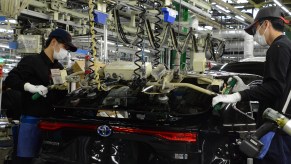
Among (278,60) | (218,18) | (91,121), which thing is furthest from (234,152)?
(218,18)

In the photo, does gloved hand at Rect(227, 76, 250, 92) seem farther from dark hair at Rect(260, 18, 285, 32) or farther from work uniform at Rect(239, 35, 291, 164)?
dark hair at Rect(260, 18, 285, 32)

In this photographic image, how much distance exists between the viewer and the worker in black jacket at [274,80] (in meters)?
2.50

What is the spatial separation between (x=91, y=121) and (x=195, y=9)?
4529 mm

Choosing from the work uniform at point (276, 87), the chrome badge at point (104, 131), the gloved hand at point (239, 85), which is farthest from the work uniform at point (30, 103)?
the work uniform at point (276, 87)

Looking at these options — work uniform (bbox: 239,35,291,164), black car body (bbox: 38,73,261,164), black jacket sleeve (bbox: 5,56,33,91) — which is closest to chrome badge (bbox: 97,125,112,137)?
black car body (bbox: 38,73,261,164)

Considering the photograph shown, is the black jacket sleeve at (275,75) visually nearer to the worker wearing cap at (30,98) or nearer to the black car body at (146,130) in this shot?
the black car body at (146,130)

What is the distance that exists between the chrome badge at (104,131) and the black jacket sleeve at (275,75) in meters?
1.13

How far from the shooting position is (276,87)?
2486 millimetres

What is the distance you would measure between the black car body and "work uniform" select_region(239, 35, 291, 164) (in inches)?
10.5

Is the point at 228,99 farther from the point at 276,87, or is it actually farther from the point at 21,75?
the point at 21,75

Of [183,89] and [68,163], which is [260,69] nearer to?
[183,89]

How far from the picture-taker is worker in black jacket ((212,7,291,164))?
2498 mm

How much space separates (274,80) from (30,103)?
2470mm

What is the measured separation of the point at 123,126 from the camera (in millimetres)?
2852
